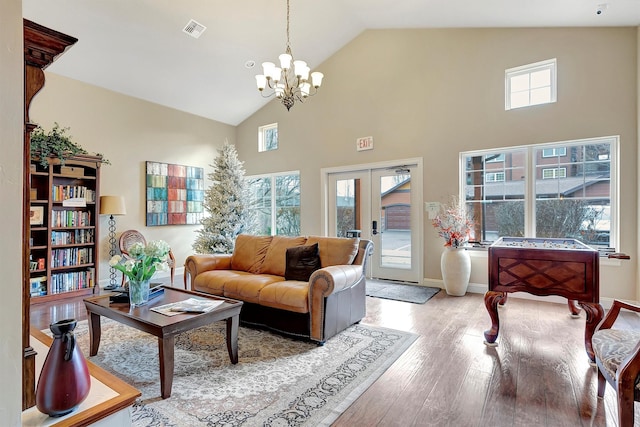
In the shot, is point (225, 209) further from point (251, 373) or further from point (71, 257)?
point (251, 373)

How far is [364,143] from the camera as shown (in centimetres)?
571

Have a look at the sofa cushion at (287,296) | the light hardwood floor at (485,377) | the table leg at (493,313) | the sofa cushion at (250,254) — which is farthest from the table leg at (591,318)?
the sofa cushion at (250,254)

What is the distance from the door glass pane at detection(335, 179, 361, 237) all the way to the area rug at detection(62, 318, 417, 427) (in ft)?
8.99

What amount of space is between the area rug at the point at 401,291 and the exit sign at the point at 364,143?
233 centimetres

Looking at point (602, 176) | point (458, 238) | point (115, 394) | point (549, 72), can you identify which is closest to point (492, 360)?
point (458, 238)

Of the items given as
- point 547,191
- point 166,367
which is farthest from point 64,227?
point 547,191

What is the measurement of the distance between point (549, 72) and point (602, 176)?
4.95ft

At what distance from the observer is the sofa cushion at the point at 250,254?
4.06 meters

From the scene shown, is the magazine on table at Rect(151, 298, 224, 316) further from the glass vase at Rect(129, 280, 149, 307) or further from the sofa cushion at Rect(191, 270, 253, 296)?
the sofa cushion at Rect(191, 270, 253, 296)

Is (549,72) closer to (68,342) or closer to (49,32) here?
(49,32)

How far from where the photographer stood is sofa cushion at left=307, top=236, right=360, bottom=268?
3436mm

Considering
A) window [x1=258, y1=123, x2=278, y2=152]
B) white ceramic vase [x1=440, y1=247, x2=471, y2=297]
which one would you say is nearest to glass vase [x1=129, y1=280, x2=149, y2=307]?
white ceramic vase [x1=440, y1=247, x2=471, y2=297]

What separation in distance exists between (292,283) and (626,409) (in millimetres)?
2430

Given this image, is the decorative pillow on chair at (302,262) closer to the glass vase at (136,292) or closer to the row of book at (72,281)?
the glass vase at (136,292)
